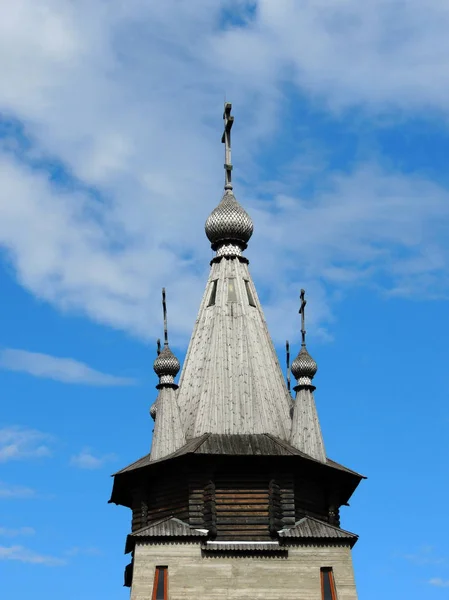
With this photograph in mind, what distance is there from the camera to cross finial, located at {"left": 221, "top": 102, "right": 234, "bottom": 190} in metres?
45.2

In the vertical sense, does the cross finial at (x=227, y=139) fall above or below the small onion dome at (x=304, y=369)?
above

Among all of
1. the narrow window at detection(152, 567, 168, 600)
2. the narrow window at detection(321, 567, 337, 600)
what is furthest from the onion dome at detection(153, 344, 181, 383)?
the narrow window at detection(321, 567, 337, 600)

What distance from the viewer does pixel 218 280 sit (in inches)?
1661

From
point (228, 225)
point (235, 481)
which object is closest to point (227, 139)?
point (228, 225)

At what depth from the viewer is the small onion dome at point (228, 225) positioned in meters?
43.0

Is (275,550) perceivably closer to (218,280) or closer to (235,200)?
(218,280)

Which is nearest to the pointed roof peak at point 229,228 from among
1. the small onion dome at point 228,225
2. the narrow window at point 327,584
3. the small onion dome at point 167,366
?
the small onion dome at point 228,225

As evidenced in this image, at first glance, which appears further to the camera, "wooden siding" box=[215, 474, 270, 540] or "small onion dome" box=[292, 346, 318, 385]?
"small onion dome" box=[292, 346, 318, 385]

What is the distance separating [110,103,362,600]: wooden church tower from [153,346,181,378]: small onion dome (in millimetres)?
34

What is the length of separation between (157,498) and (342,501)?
6520mm

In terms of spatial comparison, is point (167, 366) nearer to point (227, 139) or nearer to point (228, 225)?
point (228, 225)

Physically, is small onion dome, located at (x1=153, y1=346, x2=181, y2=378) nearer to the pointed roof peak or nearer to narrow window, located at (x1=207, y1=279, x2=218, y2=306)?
narrow window, located at (x1=207, y1=279, x2=218, y2=306)

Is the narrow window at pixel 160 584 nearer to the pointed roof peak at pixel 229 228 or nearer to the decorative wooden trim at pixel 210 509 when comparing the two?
the decorative wooden trim at pixel 210 509

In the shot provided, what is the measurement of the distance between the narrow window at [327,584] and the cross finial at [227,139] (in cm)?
1608
